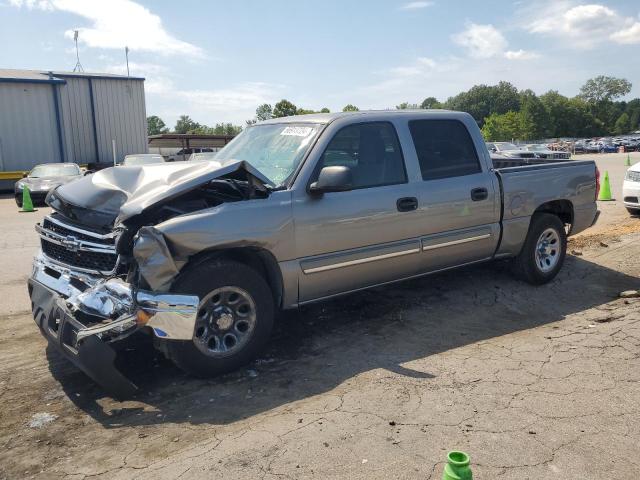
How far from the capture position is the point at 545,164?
21.1ft

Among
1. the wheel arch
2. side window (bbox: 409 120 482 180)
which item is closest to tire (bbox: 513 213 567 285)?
side window (bbox: 409 120 482 180)

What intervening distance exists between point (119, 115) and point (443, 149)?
27140 mm

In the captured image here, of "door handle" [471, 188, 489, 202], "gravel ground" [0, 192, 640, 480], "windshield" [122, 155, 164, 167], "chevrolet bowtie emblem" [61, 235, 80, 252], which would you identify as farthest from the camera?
"windshield" [122, 155, 164, 167]

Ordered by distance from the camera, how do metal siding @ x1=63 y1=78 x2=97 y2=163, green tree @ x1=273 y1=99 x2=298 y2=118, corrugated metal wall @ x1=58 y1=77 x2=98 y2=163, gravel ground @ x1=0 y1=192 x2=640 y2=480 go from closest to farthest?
1. gravel ground @ x1=0 y1=192 x2=640 y2=480
2. corrugated metal wall @ x1=58 y1=77 x2=98 y2=163
3. metal siding @ x1=63 y1=78 x2=97 y2=163
4. green tree @ x1=273 y1=99 x2=298 y2=118

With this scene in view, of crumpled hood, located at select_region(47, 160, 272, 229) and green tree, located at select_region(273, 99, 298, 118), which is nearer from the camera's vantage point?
crumpled hood, located at select_region(47, 160, 272, 229)

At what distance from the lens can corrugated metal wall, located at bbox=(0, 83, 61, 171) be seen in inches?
974

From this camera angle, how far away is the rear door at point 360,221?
14.5ft

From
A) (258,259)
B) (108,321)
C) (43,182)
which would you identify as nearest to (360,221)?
(258,259)

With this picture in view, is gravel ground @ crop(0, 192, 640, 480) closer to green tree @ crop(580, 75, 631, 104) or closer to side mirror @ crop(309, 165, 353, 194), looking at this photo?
side mirror @ crop(309, 165, 353, 194)

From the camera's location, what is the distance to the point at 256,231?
4098mm

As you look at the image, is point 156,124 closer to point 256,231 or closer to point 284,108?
point 284,108

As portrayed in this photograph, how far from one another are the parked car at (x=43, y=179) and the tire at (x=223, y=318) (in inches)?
537

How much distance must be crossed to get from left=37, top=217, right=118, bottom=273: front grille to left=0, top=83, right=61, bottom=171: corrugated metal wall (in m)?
23.9

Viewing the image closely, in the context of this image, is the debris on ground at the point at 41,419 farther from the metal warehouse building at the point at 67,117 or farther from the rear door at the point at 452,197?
the metal warehouse building at the point at 67,117
